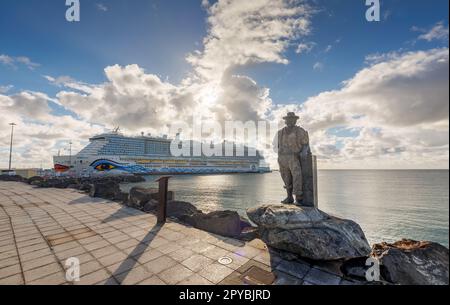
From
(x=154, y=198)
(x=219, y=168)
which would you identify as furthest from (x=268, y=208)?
(x=219, y=168)

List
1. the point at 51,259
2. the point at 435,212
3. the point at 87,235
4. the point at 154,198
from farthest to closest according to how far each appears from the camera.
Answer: the point at 435,212 < the point at 154,198 < the point at 87,235 < the point at 51,259

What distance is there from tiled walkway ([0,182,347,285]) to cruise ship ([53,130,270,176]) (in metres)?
50.1

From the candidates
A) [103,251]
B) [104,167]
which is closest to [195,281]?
[103,251]

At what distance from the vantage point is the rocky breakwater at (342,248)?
131 inches

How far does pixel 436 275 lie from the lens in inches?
159

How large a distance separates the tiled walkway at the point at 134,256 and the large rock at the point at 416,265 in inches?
68.8

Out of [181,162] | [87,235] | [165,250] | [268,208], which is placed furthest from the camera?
[181,162]

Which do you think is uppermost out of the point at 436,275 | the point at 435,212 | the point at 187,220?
the point at 187,220

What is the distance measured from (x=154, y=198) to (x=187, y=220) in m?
2.96

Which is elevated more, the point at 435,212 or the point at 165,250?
the point at 165,250

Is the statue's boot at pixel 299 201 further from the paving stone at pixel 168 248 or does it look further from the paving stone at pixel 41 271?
the paving stone at pixel 41 271

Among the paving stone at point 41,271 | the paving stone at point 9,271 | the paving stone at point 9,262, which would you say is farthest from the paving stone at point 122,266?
the paving stone at point 9,262

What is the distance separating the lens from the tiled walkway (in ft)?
9.75
